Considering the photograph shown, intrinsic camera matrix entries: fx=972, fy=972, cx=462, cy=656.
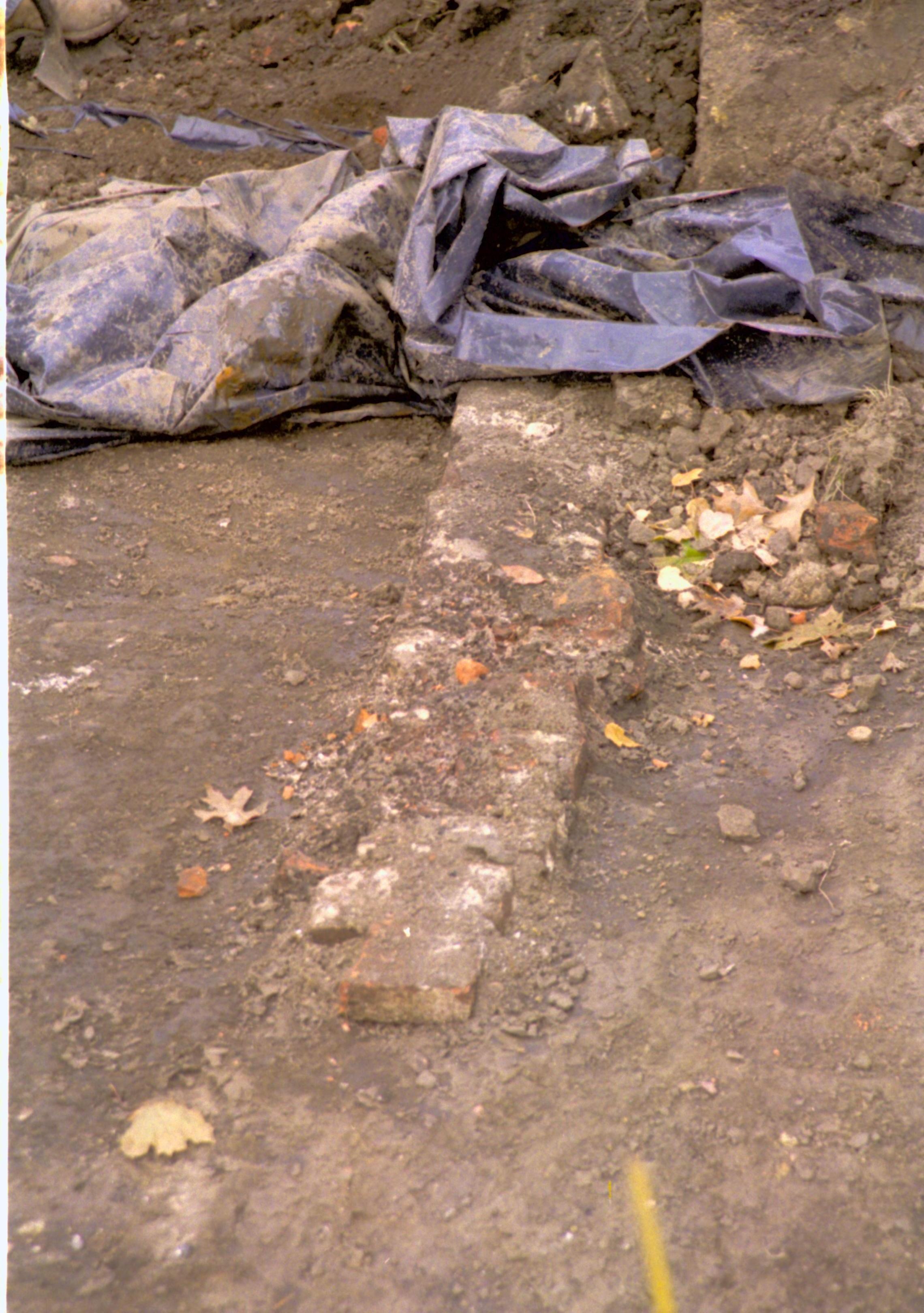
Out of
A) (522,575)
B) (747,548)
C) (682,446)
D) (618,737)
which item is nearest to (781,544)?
(747,548)

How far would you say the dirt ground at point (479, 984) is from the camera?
149 cm

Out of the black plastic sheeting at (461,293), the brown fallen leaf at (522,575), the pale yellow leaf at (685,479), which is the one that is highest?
the black plastic sheeting at (461,293)

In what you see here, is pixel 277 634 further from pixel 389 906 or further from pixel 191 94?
pixel 191 94

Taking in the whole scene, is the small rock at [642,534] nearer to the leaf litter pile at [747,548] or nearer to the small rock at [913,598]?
the leaf litter pile at [747,548]

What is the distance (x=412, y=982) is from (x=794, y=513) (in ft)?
6.64

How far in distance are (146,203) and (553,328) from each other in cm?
221

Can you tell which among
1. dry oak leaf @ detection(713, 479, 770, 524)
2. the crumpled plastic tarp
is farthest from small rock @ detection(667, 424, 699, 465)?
the crumpled plastic tarp

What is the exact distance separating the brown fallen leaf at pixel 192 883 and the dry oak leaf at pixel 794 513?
2014 millimetres

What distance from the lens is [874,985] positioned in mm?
1851

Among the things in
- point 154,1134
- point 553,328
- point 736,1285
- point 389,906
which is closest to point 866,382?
point 553,328

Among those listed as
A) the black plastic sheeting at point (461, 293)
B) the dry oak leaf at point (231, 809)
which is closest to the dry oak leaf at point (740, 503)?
the black plastic sheeting at point (461, 293)

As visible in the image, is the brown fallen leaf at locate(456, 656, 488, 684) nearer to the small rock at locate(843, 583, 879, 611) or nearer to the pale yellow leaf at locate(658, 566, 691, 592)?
the pale yellow leaf at locate(658, 566, 691, 592)

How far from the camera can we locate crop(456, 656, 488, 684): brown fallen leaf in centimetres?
246

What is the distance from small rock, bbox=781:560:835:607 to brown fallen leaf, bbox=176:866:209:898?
6.01 feet
